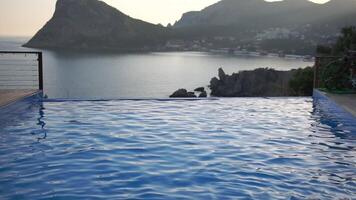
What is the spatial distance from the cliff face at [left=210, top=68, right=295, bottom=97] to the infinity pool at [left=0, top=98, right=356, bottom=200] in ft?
159

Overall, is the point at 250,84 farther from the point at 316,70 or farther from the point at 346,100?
the point at 346,100

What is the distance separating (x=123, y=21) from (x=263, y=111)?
12037cm

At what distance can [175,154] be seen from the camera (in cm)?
568

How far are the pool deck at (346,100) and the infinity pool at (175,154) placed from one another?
360 millimetres

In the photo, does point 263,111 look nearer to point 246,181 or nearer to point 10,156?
point 246,181

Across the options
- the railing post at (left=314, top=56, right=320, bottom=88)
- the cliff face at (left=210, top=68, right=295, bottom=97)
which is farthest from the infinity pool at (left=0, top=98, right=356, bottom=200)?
the cliff face at (left=210, top=68, right=295, bottom=97)

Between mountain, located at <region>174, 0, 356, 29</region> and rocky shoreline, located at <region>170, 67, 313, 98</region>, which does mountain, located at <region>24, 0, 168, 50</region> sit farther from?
rocky shoreline, located at <region>170, 67, 313, 98</region>

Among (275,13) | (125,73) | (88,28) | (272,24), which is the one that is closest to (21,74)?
(125,73)

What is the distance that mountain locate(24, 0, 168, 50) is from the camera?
405 ft

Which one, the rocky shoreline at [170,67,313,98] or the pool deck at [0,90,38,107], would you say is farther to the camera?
the rocky shoreline at [170,67,313,98]

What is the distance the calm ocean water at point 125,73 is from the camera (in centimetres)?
Answer: 6550

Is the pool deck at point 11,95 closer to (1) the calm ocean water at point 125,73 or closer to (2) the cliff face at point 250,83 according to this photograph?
(2) the cliff face at point 250,83

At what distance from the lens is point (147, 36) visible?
440ft

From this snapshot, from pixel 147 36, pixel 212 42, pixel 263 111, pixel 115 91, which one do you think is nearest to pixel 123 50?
pixel 147 36
